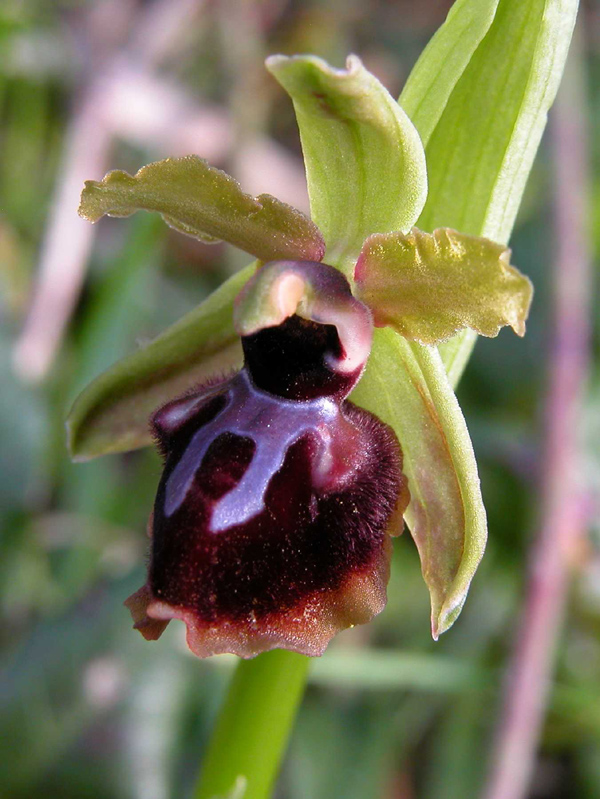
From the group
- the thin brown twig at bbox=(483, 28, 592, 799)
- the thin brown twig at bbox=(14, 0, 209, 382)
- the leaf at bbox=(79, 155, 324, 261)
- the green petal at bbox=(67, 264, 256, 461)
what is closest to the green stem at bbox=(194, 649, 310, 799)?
the green petal at bbox=(67, 264, 256, 461)

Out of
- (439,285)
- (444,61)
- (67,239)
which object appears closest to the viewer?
(439,285)

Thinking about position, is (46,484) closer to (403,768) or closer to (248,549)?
(403,768)

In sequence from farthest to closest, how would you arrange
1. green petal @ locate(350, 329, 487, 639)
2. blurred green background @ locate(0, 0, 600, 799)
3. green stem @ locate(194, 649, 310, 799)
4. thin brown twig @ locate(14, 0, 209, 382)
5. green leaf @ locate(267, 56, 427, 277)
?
thin brown twig @ locate(14, 0, 209, 382)
blurred green background @ locate(0, 0, 600, 799)
green stem @ locate(194, 649, 310, 799)
green petal @ locate(350, 329, 487, 639)
green leaf @ locate(267, 56, 427, 277)

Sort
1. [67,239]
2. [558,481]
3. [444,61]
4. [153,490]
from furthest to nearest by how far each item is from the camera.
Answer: [67,239] < [153,490] < [558,481] < [444,61]

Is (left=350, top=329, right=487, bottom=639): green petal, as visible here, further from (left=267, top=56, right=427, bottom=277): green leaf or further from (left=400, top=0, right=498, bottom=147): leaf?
(left=400, top=0, right=498, bottom=147): leaf

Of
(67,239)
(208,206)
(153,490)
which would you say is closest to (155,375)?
(208,206)

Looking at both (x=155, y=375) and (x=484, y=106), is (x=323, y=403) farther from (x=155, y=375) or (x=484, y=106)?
(x=484, y=106)
